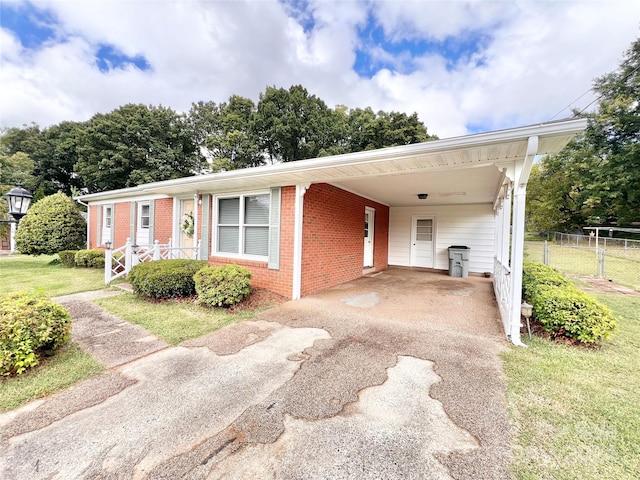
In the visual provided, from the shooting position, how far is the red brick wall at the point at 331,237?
6082 millimetres

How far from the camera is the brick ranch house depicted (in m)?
3.65

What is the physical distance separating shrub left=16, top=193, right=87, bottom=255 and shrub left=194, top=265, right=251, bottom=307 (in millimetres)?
10316

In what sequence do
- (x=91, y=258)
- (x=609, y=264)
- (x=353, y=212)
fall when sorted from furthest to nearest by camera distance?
(x=609, y=264) → (x=91, y=258) → (x=353, y=212)

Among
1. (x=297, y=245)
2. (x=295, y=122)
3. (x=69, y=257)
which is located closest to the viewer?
(x=297, y=245)

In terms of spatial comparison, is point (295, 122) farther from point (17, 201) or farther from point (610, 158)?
point (610, 158)

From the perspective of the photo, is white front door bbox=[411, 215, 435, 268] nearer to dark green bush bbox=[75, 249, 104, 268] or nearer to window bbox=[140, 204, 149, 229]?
window bbox=[140, 204, 149, 229]

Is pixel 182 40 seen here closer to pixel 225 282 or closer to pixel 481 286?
pixel 225 282

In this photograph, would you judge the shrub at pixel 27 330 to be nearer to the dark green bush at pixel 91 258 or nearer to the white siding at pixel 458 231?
the dark green bush at pixel 91 258

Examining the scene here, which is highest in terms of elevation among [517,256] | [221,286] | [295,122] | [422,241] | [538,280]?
[295,122]

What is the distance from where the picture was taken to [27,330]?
2.73m

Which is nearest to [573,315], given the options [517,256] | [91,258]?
[517,256]

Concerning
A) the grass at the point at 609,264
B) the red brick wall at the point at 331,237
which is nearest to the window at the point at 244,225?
the red brick wall at the point at 331,237

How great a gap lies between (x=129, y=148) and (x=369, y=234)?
19428 mm

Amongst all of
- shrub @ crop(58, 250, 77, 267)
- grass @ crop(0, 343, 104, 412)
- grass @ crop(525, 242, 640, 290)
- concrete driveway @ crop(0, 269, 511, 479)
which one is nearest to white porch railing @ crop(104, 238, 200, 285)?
shrub @ crop(58, 250, 77, 267)
